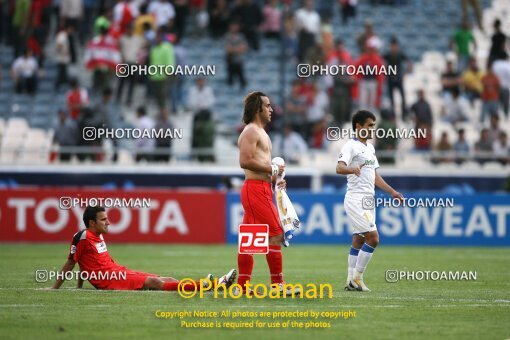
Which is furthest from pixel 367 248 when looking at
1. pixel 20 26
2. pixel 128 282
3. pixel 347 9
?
pixel 347 9

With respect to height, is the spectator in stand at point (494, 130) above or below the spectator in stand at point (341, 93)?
below

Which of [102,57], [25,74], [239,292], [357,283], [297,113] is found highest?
[102,57]

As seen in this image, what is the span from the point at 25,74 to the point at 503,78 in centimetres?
1241

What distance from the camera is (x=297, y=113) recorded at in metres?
27.2

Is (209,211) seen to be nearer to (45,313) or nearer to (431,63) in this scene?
(431,63)

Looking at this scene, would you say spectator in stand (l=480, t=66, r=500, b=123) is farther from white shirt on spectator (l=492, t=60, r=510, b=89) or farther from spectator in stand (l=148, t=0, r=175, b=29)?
spectator in stand (l=148, t=0, r=175, b=29)

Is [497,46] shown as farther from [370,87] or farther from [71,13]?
[71,13]

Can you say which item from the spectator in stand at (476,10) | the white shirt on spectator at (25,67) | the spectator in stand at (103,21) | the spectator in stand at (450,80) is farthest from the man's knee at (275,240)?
the spectator in stand at (476,10)

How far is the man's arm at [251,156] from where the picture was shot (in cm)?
1230

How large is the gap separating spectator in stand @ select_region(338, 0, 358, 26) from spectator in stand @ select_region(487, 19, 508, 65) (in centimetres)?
446

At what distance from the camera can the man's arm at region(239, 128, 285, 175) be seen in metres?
12.3

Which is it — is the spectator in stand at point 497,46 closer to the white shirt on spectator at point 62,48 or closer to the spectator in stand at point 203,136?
the spectator in stand at point 203,136

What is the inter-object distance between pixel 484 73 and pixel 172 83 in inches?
328

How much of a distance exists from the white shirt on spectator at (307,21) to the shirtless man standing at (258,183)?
17.0 metres
